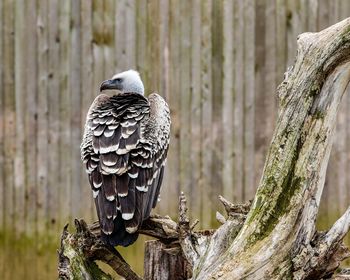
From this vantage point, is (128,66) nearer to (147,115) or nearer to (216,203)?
(216,203)

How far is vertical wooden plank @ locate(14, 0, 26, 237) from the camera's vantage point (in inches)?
372

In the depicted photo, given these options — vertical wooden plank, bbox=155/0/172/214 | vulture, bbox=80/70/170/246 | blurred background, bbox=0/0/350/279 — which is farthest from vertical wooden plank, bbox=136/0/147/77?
vulture, bbox=80/70/170/246

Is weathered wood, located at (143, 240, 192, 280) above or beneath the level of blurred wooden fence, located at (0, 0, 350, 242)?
beneath

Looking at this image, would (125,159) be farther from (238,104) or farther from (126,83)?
(238,104)

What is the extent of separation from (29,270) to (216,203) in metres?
1.63

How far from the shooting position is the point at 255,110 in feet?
31.7

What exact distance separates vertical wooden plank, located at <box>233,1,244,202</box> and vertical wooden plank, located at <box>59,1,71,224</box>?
1382mm

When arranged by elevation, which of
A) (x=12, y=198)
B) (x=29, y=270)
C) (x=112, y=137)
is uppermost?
(x=112, y=137)

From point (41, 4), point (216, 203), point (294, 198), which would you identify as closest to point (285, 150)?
point (294, 198)

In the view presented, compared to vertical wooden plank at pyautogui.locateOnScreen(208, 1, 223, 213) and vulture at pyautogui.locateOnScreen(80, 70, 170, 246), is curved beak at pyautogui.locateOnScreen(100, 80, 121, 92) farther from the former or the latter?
vertical wooden plank at pyautogui.locateOnScreen(208, 1, 223, 213)

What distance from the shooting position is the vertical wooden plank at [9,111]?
9445mm

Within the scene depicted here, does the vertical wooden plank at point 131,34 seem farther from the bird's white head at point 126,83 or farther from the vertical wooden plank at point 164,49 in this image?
the bird's white head at point 126,83

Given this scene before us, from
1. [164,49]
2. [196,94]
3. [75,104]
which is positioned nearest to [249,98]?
[196,94]

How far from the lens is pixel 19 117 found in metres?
9.48
